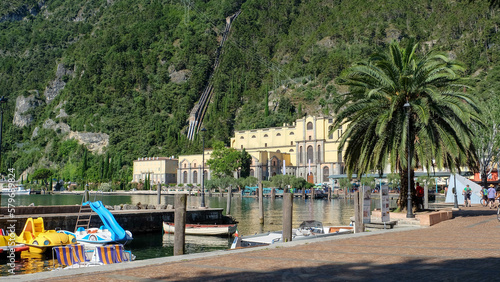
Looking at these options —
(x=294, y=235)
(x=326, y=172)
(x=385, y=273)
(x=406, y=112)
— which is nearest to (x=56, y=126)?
(x=326, y=172)

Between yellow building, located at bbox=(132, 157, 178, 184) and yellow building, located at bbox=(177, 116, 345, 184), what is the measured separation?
580 cm

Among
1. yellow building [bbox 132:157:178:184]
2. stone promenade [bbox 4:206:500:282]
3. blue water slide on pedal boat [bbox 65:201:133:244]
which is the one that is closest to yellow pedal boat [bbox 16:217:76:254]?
blue water slide on pedal boat [bbox 65:201:133:244]

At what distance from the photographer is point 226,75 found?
169750 mm

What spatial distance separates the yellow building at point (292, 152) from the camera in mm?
104125

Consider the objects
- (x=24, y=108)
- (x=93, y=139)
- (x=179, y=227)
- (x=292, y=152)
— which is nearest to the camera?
(x=179, y=227)

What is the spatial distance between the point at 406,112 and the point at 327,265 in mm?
13361

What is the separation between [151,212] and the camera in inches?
1188

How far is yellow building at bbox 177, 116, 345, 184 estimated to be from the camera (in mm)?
104125

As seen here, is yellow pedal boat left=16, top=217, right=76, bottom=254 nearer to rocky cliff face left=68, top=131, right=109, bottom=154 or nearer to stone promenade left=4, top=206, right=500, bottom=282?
stone promenade left=4, top=206, right=500, bottom=282

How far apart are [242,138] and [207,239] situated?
94205 millimetres

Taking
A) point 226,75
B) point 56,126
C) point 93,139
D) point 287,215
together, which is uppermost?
point 226,75

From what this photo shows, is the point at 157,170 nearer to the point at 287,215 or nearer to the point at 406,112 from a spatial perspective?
the point at 406,112

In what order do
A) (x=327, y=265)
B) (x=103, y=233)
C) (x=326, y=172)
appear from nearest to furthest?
(x=327, y=265), (x=103, y=233), (x=326, y=172)

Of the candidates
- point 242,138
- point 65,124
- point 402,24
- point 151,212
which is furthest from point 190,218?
point 65,124
